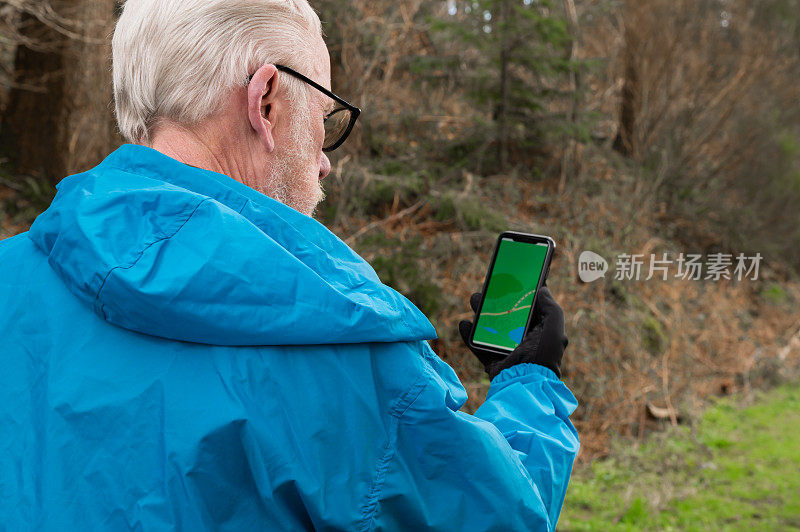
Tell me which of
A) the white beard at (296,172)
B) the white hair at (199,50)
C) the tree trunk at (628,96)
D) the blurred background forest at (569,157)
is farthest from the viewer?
the tree trunk at (628,96)

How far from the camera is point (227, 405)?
3.27ft

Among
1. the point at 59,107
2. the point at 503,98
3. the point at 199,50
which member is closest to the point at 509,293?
the point at 199,50

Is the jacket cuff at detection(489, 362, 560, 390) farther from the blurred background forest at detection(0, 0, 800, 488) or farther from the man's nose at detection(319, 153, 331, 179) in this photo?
the blurred background forest at detection(0, 0, 800, 488)

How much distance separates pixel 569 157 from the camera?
8.84 metres

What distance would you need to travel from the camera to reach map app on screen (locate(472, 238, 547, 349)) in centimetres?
200

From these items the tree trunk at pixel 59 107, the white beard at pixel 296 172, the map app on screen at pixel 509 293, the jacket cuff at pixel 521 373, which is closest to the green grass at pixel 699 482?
the map app on screen at pixel 509 293

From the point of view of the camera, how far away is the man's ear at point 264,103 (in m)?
1.32

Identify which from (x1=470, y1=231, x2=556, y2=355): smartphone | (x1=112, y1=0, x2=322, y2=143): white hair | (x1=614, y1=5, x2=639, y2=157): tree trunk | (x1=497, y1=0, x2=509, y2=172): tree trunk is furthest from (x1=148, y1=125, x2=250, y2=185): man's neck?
(x1=614, y1=5, x2=639, y2=157): tree trunk

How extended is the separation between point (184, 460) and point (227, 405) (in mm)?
90

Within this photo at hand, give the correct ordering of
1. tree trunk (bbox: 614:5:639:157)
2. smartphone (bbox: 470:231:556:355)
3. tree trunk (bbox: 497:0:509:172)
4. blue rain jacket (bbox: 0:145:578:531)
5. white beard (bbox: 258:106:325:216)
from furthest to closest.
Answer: tree trunk (bbox: 614:5:639:157)
tree trunk (bbox: 497:0:509:172)
smartphone (bbox: 470:231:556:355)
white beard (bbox: 258:106:325:216)
blue rain jacket (bbox: 0:145:578:531)

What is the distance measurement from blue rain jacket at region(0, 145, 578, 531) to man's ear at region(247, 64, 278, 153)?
256 millimetres

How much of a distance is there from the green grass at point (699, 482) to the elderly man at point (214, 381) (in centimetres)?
380

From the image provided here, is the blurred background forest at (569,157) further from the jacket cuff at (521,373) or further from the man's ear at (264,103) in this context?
the man's ear at (264,103)

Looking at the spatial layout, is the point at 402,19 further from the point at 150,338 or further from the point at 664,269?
the point at 150,338
